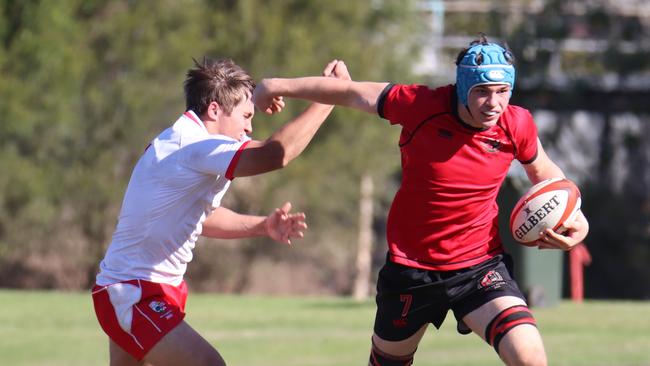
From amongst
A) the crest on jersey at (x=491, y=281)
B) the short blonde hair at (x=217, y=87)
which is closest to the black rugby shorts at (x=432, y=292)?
the crest on jersey at (x=491, y=281)

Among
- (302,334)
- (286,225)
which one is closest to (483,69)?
(286,225)

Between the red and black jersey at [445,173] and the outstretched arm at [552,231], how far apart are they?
7cm

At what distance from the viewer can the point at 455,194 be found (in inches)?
256

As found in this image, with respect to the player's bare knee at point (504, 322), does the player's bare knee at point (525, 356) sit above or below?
below

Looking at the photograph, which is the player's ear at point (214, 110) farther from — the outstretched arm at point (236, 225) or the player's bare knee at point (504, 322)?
the player's bare knee at point (504, 322)

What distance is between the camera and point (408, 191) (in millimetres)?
6582

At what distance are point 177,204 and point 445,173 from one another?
4.90 ft

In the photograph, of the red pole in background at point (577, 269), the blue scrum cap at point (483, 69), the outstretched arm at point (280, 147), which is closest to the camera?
the outstretched arm at point (280, 147)

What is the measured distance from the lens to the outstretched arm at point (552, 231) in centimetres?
632

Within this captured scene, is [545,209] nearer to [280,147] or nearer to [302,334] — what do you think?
[280,147]

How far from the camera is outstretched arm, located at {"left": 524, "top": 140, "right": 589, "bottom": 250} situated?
20.7 feet

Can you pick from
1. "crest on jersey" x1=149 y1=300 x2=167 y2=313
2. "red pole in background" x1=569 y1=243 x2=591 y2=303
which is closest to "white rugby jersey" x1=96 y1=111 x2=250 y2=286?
"crest on jersey" x1=149 y1=300 x2=167 y2=313

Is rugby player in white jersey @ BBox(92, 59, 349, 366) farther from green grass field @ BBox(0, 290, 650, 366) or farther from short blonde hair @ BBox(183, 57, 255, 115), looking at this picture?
green grass field @ BBox(0, 290, 650, 366)

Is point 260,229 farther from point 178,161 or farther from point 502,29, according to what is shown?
point 502,29
